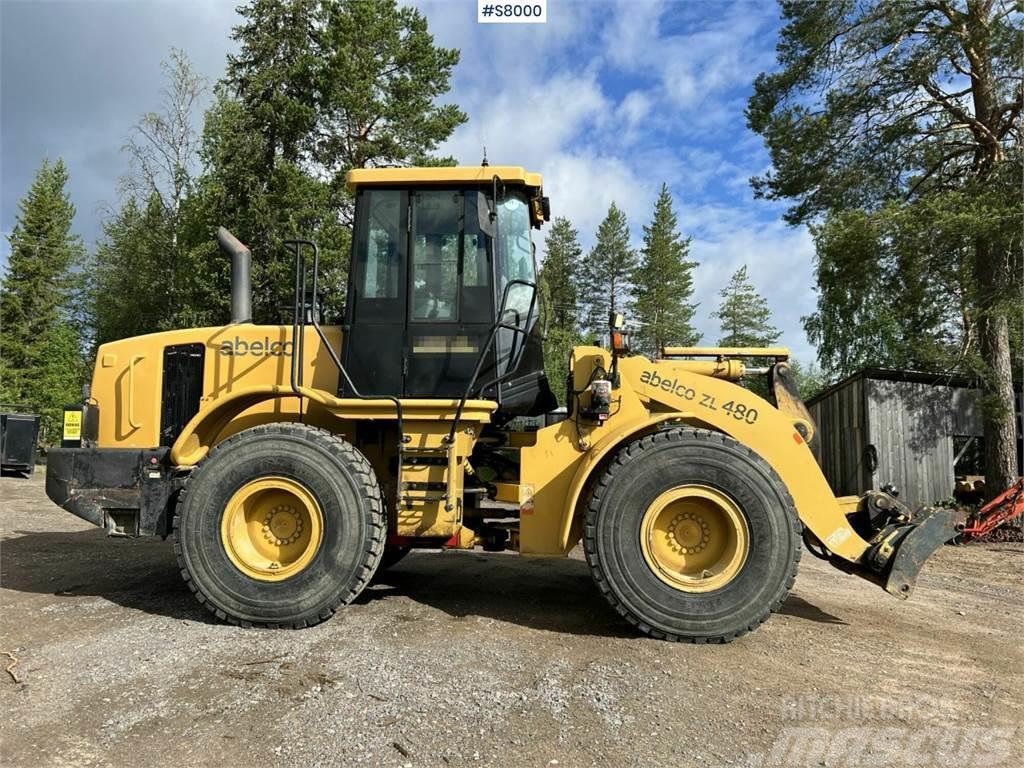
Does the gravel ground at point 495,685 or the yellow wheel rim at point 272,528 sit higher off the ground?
the yellow wheel rim at point 272,528

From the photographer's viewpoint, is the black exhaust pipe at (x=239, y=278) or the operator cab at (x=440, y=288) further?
the black exhaust pipe at (x=239, y=278)

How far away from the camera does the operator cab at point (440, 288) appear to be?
474cm

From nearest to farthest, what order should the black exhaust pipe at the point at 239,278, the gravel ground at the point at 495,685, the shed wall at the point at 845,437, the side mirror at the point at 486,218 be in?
the gravel ground at the point at 495,685
the side mirror at the point at 486,218
the black exhaust pipe at the point at 239,278
the shed wall at the point at 845,437

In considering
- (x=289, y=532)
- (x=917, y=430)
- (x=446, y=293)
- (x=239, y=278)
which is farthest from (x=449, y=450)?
(x=917, y=430)

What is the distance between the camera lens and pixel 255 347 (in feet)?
16.6

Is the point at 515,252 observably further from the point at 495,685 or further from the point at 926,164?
the point at 926,164

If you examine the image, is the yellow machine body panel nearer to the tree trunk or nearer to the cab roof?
the cab roof

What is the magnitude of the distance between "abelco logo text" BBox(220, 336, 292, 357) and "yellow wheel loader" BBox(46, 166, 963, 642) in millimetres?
16

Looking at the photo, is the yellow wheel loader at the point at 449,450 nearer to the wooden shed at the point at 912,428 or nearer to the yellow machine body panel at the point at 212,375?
the yellow machine body panel at the point at 212,375

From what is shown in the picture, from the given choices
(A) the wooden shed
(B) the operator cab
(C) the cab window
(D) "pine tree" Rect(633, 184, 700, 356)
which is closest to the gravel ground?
(B) the operator cab

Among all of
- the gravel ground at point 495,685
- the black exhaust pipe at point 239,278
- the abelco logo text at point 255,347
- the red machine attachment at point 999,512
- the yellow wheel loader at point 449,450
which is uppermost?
the black exhaust pipe at point 239,278

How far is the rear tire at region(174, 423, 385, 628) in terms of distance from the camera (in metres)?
4.38

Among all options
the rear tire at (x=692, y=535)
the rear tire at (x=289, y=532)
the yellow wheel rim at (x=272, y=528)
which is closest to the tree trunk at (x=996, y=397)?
the rear tire at (x=692, y=535)

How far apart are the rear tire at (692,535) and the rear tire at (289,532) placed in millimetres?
1571
